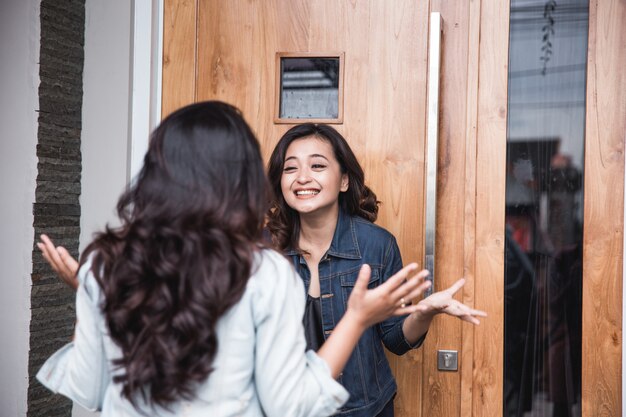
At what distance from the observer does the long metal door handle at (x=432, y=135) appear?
2.10 meters

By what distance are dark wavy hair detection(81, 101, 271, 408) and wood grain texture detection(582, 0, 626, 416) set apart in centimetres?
133

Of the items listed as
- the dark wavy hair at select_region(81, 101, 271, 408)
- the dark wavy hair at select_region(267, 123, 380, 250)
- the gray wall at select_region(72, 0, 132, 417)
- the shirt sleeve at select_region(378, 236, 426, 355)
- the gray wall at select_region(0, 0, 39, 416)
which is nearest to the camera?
the dark wavy hair at select_region(81, 101, 271, 408)

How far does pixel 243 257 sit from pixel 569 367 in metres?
1.42

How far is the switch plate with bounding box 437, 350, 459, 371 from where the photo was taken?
2.15 m

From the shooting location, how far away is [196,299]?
1080 millimetres

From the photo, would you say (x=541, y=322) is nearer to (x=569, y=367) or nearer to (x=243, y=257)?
(x=569, y=367)

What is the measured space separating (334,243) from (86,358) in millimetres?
916

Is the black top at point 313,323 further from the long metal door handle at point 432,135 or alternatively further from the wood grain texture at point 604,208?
the wood grain texture at point 604,208

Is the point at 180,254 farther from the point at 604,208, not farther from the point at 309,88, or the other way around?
the point at 604,208

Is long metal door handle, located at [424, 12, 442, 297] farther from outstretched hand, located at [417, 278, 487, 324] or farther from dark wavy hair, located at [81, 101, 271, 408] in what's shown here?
dark wavy hair, located at [81, 101, 271, 408]

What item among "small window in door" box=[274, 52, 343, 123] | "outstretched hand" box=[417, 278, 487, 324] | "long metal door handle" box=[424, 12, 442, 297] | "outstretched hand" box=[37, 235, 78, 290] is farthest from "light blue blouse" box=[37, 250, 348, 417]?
"small window in door" box=[274, 52, 343, 123]

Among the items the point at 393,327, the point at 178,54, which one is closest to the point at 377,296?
the point at 393,327

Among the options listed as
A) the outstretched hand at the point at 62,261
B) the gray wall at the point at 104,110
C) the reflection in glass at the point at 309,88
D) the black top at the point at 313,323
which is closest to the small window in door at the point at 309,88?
the reflection in glass at the point at 309,88

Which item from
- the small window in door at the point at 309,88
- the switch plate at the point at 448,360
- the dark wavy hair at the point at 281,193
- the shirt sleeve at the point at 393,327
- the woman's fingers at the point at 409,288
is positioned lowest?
the switch plate at the point at 448,360
